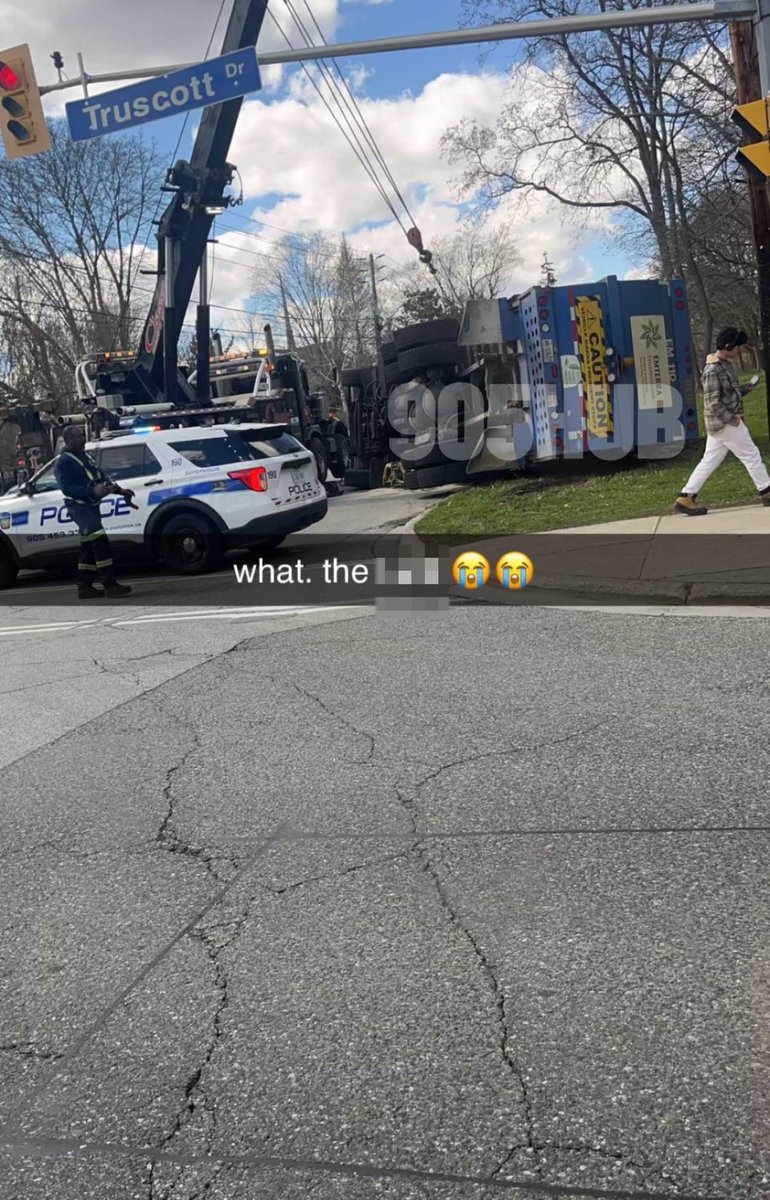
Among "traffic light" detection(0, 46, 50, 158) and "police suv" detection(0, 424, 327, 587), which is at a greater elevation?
"traffic light" detection(0, 46, 50, 158)

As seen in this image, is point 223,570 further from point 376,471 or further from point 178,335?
point 376,471

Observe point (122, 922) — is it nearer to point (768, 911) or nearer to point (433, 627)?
point (768, 911)

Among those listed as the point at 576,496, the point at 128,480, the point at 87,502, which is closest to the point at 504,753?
the point at 87,502

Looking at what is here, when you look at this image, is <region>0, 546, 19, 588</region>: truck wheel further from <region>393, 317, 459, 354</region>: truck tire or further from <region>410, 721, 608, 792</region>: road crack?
<region>410, 721, 608, 792</region>: road crack

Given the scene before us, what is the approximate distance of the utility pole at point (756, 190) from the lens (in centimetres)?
1206

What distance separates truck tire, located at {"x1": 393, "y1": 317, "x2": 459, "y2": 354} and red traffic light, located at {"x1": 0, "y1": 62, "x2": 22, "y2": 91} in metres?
7.10

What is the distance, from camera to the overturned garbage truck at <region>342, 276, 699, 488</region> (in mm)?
14984

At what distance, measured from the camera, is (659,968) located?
303cm

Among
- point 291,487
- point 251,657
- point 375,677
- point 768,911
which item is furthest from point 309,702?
point 291,487

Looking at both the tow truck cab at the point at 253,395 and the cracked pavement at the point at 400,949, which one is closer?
the cracked pavement at the point at 400,949

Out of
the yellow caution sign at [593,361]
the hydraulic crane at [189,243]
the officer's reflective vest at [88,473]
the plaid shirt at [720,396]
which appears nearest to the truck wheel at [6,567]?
the officer's reflective vest at [88,473]

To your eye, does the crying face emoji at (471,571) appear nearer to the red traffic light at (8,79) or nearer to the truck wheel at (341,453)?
the red traffic light at (8,79)

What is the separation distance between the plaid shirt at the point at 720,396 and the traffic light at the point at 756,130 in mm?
1767

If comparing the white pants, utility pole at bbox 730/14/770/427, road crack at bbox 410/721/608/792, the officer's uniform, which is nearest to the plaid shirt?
the white pants
